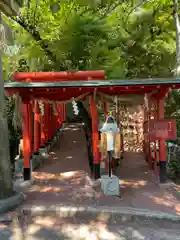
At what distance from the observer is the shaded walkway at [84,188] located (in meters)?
6.66

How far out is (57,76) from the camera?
29.3 ft

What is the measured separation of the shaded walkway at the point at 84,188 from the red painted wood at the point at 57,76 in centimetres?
324

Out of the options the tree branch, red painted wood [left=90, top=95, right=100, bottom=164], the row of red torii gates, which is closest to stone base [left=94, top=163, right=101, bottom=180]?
the row of red torii gates

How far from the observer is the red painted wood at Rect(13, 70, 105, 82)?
28.4 ft

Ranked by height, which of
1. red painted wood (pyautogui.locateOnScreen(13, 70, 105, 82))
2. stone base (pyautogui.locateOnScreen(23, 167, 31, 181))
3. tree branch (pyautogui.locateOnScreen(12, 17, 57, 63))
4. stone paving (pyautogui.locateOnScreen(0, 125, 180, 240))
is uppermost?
tree branch (pyautogui.locateOnScreen(12, 17, 57, 63))

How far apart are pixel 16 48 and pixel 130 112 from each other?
785cm

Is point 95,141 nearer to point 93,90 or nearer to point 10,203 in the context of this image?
point 93,90

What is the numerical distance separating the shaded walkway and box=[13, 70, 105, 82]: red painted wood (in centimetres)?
324

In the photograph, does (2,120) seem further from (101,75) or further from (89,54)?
(89,54)

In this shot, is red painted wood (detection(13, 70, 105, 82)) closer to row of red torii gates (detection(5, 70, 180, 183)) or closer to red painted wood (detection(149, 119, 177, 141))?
row of red torii gates (detection(5, 70, 180, 183))

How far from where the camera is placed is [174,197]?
7.23m

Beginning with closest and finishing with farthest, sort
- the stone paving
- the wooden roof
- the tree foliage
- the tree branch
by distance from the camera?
the stone paving → the wooden roof → the tree branch → the tree foliage

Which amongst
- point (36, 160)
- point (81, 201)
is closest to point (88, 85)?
point (81, 201)

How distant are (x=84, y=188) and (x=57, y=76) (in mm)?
3747
